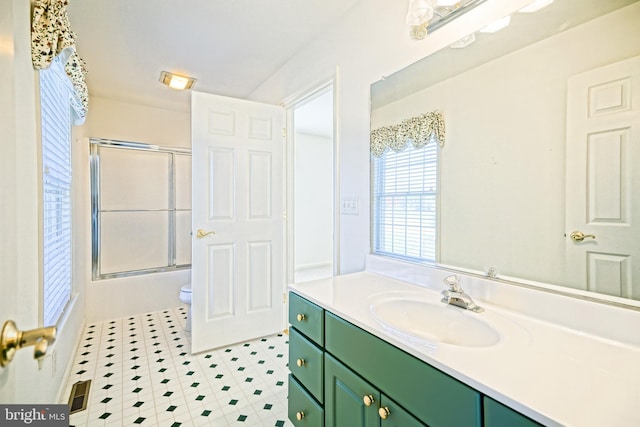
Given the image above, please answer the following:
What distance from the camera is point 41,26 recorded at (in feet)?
3.20

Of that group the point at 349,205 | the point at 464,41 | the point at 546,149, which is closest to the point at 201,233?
the point at 349,205

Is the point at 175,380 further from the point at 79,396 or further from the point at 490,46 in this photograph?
the point at 490,46

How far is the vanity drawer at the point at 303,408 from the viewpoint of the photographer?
1.15 meters

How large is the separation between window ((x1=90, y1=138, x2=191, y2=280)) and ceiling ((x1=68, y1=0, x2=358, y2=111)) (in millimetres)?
702

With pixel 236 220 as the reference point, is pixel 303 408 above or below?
below

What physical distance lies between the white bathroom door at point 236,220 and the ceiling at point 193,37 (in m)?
0.34

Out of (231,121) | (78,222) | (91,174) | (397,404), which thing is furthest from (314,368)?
(91,174)

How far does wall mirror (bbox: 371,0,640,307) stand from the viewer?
0.83 metres

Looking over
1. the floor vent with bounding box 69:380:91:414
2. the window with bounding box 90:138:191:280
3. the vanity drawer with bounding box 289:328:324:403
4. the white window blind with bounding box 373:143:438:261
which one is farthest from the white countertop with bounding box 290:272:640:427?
the window with bounding box 90:138:191:280

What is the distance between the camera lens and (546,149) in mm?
969

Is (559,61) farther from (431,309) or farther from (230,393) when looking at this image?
(230,393)

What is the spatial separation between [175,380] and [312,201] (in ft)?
11.1

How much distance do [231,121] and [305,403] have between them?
201 centimetres

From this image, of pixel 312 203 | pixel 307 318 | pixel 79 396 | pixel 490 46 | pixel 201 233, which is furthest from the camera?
pixel 312 203
